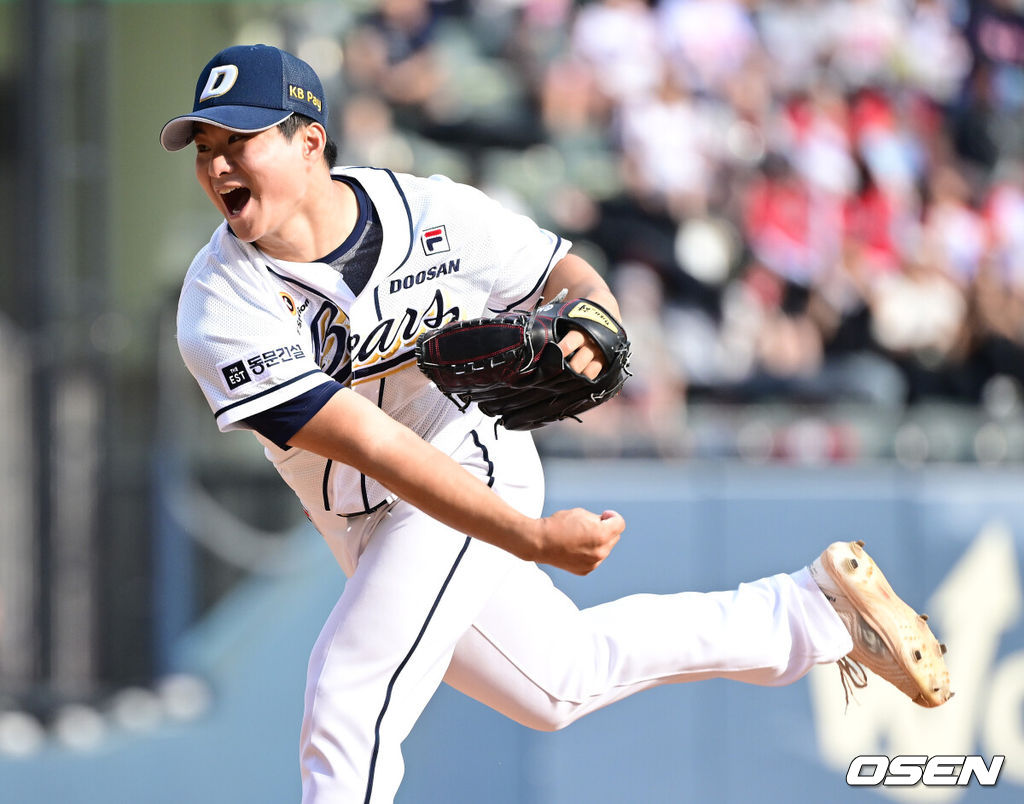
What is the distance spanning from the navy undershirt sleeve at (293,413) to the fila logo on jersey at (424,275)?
1.22 feet

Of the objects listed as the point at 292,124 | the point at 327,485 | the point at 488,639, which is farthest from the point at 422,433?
the point at 292,124

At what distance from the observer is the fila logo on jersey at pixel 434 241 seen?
2.90m

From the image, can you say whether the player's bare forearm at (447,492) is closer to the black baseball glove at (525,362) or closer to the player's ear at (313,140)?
the black baseball glove at (525,362)

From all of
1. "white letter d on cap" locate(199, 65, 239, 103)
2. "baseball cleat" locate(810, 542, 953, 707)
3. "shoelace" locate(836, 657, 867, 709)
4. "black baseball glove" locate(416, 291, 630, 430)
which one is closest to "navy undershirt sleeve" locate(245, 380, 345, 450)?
"black baseball glove" locate(416, 291, 630, 430)

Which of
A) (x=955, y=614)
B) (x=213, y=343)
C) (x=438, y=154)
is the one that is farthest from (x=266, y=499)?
(x=213, y=343)

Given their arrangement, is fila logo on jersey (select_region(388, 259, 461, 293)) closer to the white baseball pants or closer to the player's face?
the player's face

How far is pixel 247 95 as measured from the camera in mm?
2619

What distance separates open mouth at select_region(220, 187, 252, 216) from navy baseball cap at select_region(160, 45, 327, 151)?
5.0 inches

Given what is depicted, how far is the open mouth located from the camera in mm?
2645

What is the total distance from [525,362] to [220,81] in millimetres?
809

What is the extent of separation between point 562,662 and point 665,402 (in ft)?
10.0

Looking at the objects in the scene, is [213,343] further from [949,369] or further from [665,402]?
[949,369]

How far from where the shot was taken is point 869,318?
6.95 m

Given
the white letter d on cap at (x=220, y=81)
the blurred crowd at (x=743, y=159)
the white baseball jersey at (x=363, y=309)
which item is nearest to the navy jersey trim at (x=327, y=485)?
the white baseball jersey at (x=363, y=309)
